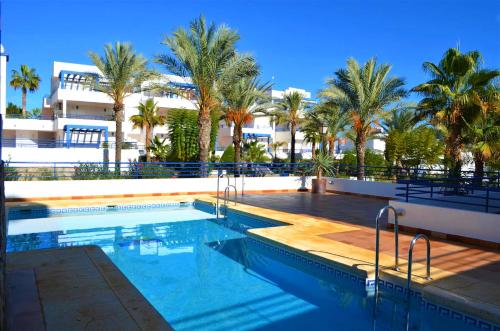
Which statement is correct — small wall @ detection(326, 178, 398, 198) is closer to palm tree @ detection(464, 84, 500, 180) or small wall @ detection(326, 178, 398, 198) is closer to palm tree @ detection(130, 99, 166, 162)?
palm tree @ detection(464, 84, 500, 180)

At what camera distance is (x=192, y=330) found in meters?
4.84

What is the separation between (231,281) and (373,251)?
2.59m

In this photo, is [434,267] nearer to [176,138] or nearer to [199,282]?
[199,282]

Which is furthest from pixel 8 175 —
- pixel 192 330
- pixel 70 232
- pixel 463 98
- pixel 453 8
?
pixel 453 8

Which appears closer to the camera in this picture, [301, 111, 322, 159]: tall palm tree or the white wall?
the white wall

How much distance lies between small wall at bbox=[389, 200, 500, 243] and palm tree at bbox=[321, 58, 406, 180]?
9000 millimetres

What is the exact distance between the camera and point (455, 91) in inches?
579

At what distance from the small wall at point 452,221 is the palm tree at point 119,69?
15.0 meters

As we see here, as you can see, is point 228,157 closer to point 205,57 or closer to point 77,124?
point 77,124

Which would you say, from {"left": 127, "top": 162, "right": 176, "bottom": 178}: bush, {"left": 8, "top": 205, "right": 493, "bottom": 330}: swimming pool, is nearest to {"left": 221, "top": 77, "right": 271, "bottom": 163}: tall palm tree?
{"left": 127, "top": 162, "right": 176, "bottom": 178}: bush

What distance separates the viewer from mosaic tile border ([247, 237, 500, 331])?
463cm

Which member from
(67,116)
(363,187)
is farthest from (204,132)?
(67,116)

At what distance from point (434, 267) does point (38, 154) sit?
2635 centimetres

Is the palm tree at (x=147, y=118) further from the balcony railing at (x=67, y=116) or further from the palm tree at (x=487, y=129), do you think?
the palm tree at (x=487, y=129)
